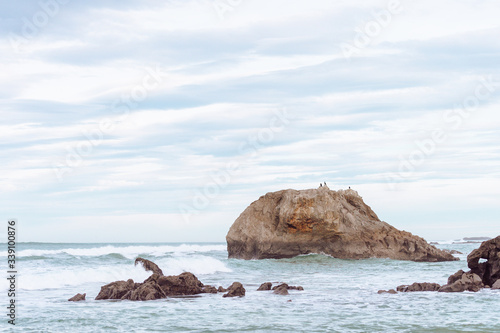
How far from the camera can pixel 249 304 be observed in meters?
18.6

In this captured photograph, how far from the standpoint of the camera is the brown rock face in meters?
42.7

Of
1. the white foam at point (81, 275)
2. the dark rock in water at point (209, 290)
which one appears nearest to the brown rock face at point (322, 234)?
the white foam at point (81, 275)

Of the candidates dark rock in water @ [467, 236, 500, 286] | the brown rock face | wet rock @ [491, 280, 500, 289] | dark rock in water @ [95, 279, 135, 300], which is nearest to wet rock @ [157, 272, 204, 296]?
dark rock in water @ [95, 279, 135, 300]

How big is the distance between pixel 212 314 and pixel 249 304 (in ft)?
7.69

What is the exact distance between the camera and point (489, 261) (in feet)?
77.5

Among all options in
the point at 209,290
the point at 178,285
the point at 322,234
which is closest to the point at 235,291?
the point at 209,290

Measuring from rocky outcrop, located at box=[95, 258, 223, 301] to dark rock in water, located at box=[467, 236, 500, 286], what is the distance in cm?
1109

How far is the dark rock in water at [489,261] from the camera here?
75.7 feet

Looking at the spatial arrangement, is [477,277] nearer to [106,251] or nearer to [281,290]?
[281,290]

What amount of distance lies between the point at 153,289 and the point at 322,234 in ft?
81.8

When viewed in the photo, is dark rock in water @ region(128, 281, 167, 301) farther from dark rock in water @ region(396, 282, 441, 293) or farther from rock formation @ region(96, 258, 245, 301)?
dark rock in water @ region(396, 282, 441, 293)

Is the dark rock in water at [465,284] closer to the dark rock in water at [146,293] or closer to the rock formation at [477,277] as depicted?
the rock formation at [477,277]

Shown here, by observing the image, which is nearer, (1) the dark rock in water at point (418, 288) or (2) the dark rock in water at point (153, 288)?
(2) the dark rock in water at point (153, 288)

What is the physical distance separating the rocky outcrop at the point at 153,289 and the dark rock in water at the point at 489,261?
11088 mm
